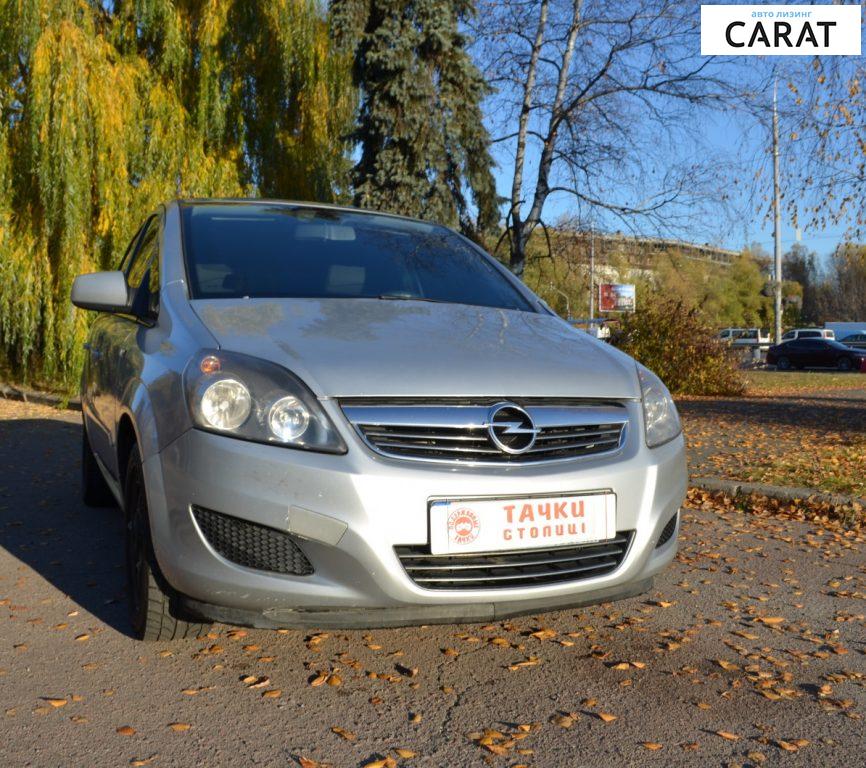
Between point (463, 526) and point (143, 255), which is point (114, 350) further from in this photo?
point (463, 526)

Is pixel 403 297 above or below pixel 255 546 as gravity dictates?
above

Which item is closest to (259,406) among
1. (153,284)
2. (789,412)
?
(153,284)

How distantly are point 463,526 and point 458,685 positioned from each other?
64 centimetres

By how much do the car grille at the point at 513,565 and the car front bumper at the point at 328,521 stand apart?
27 millimetres

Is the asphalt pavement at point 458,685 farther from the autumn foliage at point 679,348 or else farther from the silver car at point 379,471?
the autumn foliage at point 679,348

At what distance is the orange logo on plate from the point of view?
9.47ft

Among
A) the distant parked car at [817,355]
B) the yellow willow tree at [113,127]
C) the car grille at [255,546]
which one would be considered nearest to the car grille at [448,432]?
the car grille at [255,546]

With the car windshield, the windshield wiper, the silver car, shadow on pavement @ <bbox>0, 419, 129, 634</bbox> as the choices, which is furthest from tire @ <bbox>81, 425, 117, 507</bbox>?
the windshield wiper

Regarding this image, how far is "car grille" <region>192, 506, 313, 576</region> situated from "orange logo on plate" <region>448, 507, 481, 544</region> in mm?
434

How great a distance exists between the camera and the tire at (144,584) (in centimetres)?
323

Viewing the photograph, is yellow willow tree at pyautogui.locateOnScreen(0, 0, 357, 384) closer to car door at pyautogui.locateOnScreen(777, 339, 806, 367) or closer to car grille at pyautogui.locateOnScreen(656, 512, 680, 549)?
car grille at pyautogui.locateOnScreen(656, 512, 680, 549)

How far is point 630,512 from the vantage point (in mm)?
3154

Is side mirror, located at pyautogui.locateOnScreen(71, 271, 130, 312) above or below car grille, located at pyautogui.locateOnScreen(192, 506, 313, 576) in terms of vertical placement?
above

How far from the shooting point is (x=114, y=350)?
4340mm
